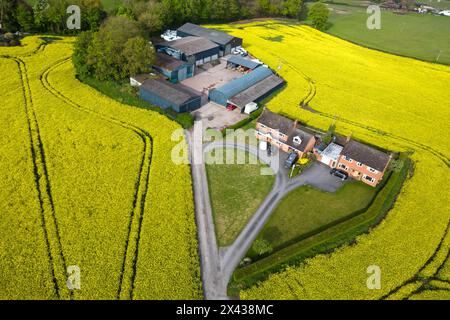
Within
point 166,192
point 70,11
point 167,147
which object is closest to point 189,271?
point 166,192

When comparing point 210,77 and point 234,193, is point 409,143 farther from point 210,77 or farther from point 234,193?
point 210,77

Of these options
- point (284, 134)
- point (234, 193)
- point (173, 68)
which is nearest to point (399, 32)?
point (173, 68)

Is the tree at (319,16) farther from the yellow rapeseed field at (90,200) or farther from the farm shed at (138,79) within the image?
the yellow rapeseed field at (90,200)

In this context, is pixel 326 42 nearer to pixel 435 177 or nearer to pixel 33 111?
pixel 435 177

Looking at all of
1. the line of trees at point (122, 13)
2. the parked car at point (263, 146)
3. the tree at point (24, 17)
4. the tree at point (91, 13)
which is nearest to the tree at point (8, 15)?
the line of trees at point (122, 13)

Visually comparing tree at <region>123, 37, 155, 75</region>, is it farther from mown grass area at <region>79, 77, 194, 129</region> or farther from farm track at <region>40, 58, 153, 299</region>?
farm track at <region>40, 58, 153, 299</region>

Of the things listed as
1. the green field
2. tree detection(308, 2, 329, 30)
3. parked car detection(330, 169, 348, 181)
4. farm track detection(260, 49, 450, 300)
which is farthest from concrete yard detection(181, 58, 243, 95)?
tree detection(308, 2, 329, 30)

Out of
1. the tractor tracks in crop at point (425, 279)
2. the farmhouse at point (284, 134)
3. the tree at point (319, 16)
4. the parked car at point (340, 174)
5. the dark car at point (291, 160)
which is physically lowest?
the tractor tracks in crop at point (425, 279)
